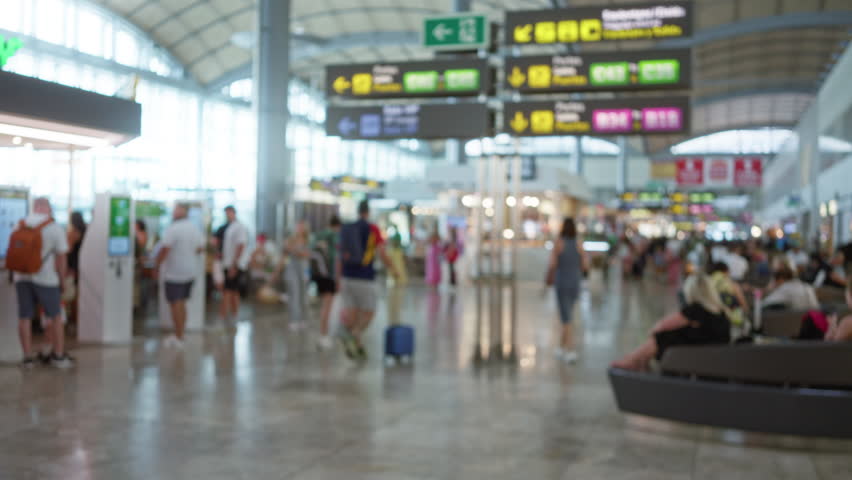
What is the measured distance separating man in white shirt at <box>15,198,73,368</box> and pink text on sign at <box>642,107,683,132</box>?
21.6 ft

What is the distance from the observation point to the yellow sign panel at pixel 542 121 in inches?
406

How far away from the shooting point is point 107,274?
10.0m

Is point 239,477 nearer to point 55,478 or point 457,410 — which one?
point 55,478

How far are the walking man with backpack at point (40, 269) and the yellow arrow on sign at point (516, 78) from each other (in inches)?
205

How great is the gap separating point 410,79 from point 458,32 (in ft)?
2.92

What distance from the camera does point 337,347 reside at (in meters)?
10.2

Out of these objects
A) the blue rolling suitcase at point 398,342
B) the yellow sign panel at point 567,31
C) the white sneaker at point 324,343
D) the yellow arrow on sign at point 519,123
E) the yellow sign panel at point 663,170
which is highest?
the yellow sign panel at point 663,170

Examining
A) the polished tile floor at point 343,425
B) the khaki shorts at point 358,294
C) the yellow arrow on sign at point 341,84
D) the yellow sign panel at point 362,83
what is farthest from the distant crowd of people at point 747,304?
the yellow arrow on sign at point 341,84

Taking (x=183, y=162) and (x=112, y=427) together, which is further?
(x=183, y=162)

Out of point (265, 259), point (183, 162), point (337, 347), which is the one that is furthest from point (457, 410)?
point (183, 162)

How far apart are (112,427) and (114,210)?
4.89 m

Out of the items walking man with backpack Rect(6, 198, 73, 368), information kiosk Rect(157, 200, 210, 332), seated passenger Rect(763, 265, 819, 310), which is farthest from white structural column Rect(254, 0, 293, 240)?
seated passenger Rect(763, 265, 819, 310)

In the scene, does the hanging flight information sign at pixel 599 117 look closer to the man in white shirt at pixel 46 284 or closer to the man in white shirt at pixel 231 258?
the man in white shirt at pixel 231 258

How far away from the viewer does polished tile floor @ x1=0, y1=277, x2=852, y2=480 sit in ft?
16.2
